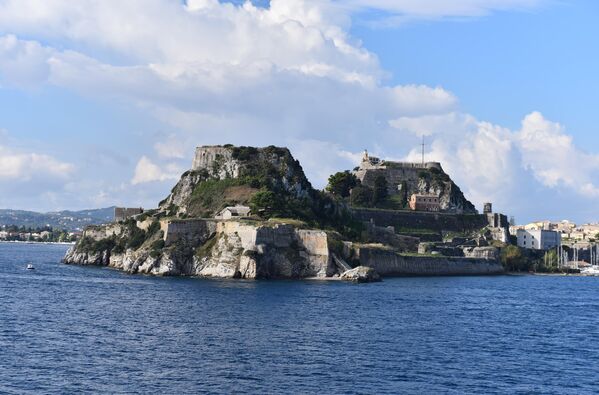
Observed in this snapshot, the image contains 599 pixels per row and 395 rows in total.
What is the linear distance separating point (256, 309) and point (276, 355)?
1725 cm

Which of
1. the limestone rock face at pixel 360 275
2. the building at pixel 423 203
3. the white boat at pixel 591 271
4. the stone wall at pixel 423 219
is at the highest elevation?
the building at pixel 423 203

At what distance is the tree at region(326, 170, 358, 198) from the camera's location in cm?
13762

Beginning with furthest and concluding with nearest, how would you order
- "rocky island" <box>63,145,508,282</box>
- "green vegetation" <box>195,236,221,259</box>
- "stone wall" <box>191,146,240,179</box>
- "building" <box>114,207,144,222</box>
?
"building" <box>114,207,144,222</box> → "stone wall" <box>191,146,240,179</box> → "green vegetation" <box>195,236,221,259</box> → "rocky island" <box>63,145,508,282</box>

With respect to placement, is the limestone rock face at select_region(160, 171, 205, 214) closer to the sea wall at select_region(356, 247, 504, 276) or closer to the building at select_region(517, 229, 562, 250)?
the sea wall at select_region(356, 247, 504, 276)

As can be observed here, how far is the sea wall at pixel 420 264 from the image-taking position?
315 ft

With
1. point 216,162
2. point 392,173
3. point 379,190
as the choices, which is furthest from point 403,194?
point 216,162


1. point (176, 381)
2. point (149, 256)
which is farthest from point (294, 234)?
point (176, 381)

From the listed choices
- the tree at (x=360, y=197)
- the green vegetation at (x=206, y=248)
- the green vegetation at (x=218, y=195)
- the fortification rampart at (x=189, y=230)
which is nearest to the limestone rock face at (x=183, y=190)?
the green vegetation at (x=218, y=195)

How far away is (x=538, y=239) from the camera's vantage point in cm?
14088

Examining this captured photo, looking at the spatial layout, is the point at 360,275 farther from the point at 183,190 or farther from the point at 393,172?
the point at 393,172

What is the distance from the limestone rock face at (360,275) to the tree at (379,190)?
47.8 metres

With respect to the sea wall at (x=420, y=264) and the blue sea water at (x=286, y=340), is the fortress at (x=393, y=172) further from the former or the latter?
the blue sea water at (x=286, y=340)

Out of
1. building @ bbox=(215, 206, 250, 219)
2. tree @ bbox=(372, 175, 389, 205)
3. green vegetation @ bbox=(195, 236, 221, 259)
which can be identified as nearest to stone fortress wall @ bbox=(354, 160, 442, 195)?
tree @ bbox=(372, 175, 389, 205)

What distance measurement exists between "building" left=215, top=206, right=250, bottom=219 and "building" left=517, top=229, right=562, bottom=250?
58.2 meters
